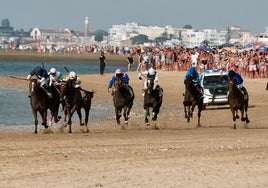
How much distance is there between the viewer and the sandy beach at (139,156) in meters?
14.2

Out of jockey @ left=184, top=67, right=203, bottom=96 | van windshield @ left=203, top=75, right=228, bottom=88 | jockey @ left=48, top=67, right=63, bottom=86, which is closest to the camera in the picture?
jockey @ left=48, top=67, right=63, bottom=86

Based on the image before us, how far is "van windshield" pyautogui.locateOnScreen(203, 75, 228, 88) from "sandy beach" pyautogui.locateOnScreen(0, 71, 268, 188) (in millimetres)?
6100

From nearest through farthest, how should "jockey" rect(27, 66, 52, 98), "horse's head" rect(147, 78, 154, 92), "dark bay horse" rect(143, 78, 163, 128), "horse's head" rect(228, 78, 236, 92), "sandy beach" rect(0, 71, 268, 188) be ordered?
"sandy beach" rect(0, 71, 268, 188) → "jockey" rect(27, 66, 52, 98) → "horse's head" rect(228, 78, 236, 92) → "horse's head" rect(147, 78, 154, 92) → "dark bay horse" rect(143, 78, 163, 128)

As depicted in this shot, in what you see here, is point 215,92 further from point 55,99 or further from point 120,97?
point 55,99

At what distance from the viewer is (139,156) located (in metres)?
17.4

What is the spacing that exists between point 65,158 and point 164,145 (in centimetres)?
370

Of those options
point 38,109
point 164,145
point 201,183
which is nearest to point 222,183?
point 201,183

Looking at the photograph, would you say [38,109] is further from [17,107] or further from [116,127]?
[17,107]

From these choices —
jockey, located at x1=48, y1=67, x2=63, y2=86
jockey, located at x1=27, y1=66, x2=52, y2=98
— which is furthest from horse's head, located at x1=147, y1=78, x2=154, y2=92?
jockey, located at x1=27, y1=66, x2=52, y2=98

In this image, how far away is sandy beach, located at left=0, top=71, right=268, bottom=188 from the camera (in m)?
14.2

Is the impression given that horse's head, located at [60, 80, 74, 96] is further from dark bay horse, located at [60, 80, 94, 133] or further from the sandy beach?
the sandy beach

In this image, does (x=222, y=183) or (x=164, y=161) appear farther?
(x=164, y=161)

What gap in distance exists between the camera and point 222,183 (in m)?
14.0

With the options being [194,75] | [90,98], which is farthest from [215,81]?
[90,98]
